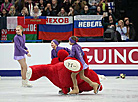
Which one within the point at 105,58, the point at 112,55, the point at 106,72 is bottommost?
the point at 106,72

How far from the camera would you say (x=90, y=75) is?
9602 mm

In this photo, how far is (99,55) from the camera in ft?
50.8

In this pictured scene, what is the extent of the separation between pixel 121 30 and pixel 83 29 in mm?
1505

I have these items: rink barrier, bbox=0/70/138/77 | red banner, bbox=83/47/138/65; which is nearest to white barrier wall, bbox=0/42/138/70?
red banner, bbox=83/47/138/65

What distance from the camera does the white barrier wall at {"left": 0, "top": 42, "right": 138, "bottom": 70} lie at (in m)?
15.4

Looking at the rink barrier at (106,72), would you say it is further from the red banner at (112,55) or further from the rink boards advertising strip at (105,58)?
the red banner at (112,55)

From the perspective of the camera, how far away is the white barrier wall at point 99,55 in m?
15.4

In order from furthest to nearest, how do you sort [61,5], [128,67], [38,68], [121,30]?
[61,5] → [121,30] → [128,67] → [38,68]

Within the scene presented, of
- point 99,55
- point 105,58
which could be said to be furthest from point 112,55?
point 99,55

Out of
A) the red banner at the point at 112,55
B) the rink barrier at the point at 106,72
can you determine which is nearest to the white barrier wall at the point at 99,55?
the red banner at the point at 112,55

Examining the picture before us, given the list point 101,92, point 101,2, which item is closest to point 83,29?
point 101,2

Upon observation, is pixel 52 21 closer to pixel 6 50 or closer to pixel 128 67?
pixel 6 50

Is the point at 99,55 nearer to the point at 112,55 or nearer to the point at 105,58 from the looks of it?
the point at 105,58

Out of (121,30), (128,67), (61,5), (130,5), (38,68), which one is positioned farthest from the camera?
(130,5)
